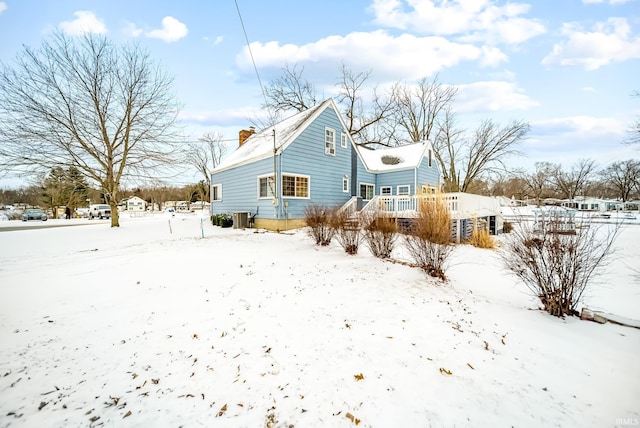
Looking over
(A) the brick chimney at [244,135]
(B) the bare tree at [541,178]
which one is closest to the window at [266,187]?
(A) the brick chimney at [244,135]

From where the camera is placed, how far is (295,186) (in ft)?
44.1

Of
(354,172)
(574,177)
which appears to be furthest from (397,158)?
(574,177)

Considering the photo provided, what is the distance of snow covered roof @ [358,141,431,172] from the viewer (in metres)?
18.5

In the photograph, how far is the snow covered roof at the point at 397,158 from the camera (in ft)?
60.7

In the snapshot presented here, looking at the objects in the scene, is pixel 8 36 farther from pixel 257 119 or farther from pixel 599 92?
pixel 599 92

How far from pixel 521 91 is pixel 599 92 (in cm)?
789

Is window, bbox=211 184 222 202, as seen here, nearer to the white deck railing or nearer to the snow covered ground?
the white deck railing

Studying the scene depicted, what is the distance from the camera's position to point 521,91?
50.5 feet

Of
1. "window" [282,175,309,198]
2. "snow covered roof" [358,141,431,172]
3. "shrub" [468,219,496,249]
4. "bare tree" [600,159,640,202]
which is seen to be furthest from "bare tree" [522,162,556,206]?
"window" [282,175,309,198]

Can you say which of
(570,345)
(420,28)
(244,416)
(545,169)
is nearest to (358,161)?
(420,28)

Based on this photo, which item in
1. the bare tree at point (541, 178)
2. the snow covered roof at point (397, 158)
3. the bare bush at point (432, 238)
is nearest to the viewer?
the bare bush at point (432, 238)

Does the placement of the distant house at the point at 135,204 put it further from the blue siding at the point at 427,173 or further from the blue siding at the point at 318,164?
the blue siding at the point at 427,173

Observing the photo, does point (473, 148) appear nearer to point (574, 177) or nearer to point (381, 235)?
point (381, 235)

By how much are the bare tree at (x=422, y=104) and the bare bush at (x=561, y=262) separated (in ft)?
86.6
